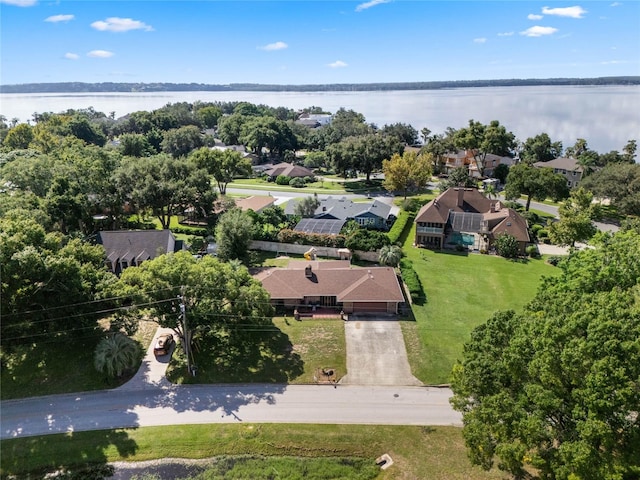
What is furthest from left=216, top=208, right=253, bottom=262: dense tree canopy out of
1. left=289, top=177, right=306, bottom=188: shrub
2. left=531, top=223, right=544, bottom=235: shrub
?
left=289, top=177, right=306, bottom=188: shrub

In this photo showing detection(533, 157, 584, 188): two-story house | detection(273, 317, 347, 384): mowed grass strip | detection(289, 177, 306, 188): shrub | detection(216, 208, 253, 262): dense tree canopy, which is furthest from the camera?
detection(289, 177, 306, 188): shrub

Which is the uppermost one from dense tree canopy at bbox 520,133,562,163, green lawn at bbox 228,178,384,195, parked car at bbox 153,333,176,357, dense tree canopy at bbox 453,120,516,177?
dense tree canopy at bbox 453,120,516,177

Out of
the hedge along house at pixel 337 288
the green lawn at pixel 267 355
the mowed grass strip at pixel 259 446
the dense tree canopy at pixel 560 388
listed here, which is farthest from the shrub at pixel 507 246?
the mowed grass strip at pixel 259 446

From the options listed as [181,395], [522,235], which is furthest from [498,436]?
[522,235]

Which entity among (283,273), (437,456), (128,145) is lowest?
(437,456)

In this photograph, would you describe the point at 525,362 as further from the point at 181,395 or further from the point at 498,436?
the point at 181,395

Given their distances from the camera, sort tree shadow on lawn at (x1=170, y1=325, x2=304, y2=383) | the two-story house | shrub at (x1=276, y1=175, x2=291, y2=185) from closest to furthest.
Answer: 1. tree shadow on lawn at (x1=170, y1=325, x2=304, y2=383)
2. the two-story house
3. shrub at (x1=276, y1=175, x2=291, y2=185)

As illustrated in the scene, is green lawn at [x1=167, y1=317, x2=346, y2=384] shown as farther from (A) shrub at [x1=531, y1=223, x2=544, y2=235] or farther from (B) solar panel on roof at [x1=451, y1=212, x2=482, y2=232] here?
(A) shrub at [x1=531, y1=223, x2=544, y2=235]
